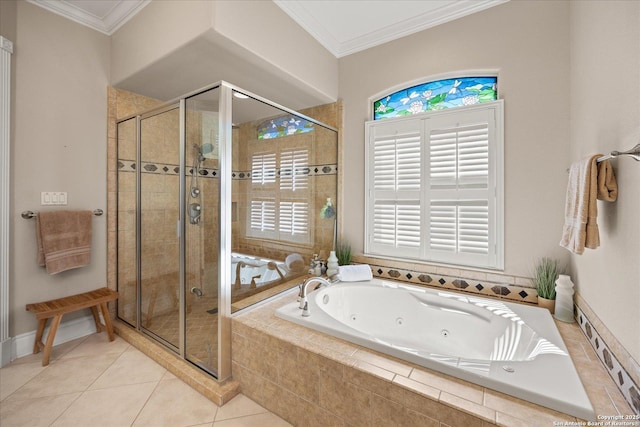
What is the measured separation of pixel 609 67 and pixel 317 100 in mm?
2128

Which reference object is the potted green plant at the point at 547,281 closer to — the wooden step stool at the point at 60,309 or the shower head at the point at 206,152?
the shower head at the point at 206,152

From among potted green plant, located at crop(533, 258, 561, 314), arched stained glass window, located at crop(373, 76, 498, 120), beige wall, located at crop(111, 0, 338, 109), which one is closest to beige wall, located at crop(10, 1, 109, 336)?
beige wall, located at crop(111, 0, 338, 109)

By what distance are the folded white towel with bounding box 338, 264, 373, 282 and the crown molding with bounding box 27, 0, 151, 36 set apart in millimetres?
2624

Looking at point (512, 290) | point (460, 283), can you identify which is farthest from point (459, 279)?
point (512, 290)

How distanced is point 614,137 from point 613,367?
1.01m

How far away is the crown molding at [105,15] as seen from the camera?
7.04 feet

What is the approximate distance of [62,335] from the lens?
2301mm

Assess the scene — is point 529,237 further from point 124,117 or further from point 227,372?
point 124,117

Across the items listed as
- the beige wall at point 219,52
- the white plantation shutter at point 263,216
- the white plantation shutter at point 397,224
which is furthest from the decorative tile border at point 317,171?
the beige wall at point 219,52

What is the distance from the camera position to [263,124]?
2.08 metres

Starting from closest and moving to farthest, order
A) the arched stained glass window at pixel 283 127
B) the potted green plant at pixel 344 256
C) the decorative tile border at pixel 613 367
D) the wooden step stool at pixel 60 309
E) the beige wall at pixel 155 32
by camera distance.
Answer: the decorative tile border at pixel 613 367
the beige wall at pixel 155 32
the wooden step stool at pixel 60 309
the arched stained glass window at pixel 283 127
the potted green plant at pixel 344 256

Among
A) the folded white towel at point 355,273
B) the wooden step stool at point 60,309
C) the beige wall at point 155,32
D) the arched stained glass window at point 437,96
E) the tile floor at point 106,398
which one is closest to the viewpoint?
the tile floor at point 106,398

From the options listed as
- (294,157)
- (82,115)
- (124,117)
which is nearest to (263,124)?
(294,157)

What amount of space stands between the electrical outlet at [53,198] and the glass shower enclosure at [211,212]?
0.39 m
